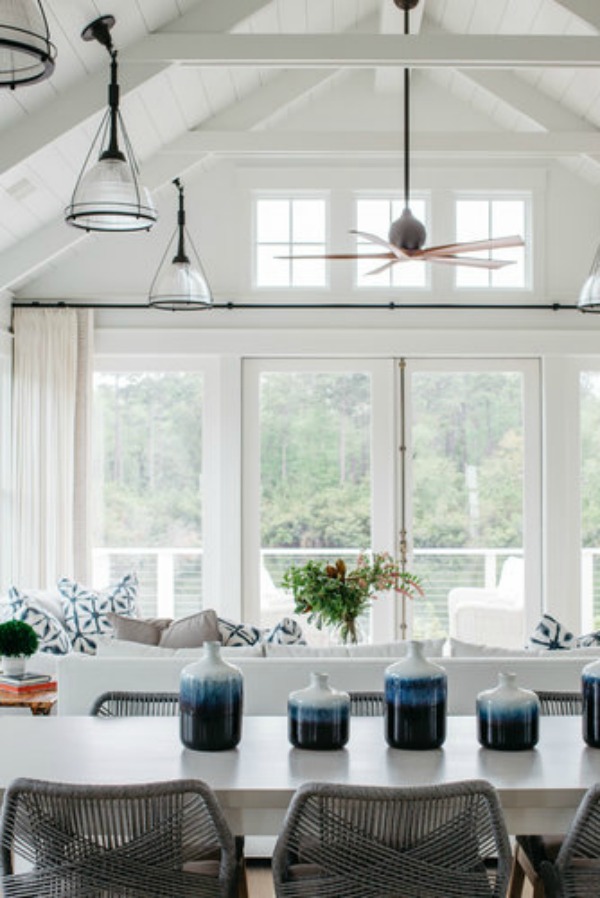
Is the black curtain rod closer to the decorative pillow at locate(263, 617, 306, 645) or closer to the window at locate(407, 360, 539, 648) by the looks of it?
the window at locate(407, 360, 539, 648)

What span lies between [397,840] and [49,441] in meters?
5.96

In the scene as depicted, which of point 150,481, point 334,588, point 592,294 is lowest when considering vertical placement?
point 334,588

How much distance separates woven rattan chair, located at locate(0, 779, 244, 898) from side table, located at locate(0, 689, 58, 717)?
2.24m

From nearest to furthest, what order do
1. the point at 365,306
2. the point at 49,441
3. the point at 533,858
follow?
1. the point at 533,858
2. the point at 49,441
3. the point at 365,306

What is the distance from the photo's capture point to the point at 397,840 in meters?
2.23

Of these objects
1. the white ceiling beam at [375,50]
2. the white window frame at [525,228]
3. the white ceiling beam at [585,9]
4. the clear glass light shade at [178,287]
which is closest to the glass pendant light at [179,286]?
the clear glass light shade at [178,287]

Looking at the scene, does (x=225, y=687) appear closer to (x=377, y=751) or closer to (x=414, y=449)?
(x=377, y=751)

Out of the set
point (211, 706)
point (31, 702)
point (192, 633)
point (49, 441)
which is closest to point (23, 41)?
point (211, 706)

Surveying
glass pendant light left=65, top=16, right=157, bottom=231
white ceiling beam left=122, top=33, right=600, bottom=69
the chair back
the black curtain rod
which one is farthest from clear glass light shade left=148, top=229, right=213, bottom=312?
the chair back

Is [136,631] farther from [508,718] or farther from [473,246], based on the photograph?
[473,246]

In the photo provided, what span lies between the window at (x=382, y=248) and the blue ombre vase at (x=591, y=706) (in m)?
5.53

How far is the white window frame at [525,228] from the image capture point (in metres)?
8.12

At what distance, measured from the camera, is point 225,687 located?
9.07ft

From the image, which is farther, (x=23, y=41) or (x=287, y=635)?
(x=287, y=635)
